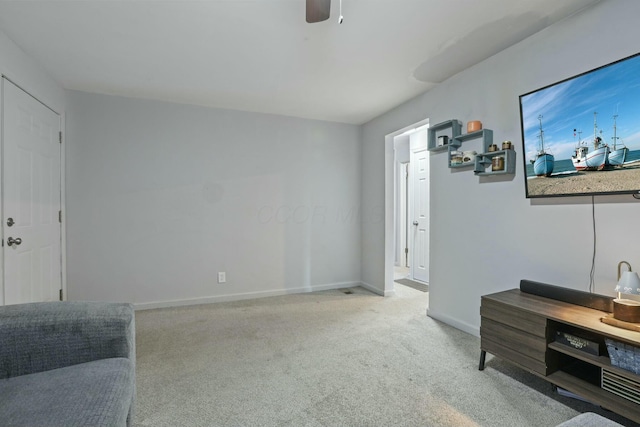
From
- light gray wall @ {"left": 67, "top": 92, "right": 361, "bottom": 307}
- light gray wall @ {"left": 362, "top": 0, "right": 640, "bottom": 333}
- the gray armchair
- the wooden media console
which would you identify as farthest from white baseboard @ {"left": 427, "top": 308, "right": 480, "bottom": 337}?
the gray armchair

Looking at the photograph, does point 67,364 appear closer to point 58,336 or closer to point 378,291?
point 58,336

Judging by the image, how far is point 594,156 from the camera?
1.79 meters

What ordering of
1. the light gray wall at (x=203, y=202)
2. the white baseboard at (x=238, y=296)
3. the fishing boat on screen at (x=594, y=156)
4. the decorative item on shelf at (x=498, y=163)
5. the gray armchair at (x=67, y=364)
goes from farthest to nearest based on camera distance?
1. the white baseboard at (x=238, y=296)
2. the light gray wall at (x=203, y=202)
3. the decorative item on shelf at (x=498, y=163)
4. the fishing boat on screen at (x=594, y=156)
5. the gray armchair at (x=67, y=364)

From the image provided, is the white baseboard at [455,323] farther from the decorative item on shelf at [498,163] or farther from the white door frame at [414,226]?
the white door frame at [414,226]

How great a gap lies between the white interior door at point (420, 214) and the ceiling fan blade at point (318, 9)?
142 inches

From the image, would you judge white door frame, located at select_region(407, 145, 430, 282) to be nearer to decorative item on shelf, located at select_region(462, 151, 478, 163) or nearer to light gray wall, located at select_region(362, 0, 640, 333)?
light gray wall, located at select_region(362, 0, 640, 333)

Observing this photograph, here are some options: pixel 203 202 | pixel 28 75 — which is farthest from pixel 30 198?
pixel 203 202

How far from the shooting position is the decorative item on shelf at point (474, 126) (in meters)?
2.52

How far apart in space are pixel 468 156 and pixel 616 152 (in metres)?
1.01

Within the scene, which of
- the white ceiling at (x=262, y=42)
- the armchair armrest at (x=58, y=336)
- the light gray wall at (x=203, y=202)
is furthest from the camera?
the light gray wall at (x=203, y=202)

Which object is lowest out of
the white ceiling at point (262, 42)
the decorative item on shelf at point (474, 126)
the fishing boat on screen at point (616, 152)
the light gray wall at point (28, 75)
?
the fishing boat on screen at point (616, 152)

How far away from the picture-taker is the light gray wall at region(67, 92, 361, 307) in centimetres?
324

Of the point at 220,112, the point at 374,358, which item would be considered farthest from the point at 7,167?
A: the point at 374,358

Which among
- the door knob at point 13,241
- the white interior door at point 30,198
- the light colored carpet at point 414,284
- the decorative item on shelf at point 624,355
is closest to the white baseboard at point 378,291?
the light colored carpet at point 414,284
